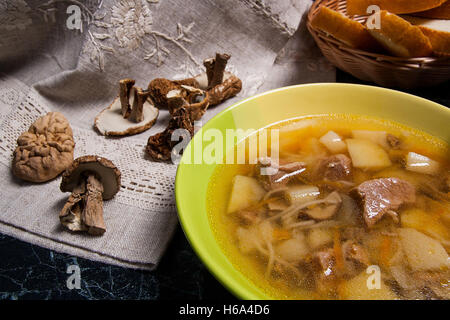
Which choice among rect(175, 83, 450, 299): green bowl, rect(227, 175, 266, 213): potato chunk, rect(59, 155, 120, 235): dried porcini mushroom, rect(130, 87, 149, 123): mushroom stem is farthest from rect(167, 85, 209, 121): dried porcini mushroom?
rect(227, 175, 266, 213): potato chunk

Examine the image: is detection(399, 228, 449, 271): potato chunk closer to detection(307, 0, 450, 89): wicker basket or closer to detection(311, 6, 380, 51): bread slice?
detection(307, 0, 450, 89): wicker basket

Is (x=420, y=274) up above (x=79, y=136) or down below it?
above

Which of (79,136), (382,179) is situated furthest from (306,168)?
(79,136)

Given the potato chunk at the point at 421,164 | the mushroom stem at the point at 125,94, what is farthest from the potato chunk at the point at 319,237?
the mushroom stem at the point at 125,94

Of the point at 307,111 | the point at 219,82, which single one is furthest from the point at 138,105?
the point at 307,111

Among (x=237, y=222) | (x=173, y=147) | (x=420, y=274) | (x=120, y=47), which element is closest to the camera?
(x=420, y=274)

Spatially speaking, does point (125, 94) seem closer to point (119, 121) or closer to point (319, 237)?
point (119, 121)
